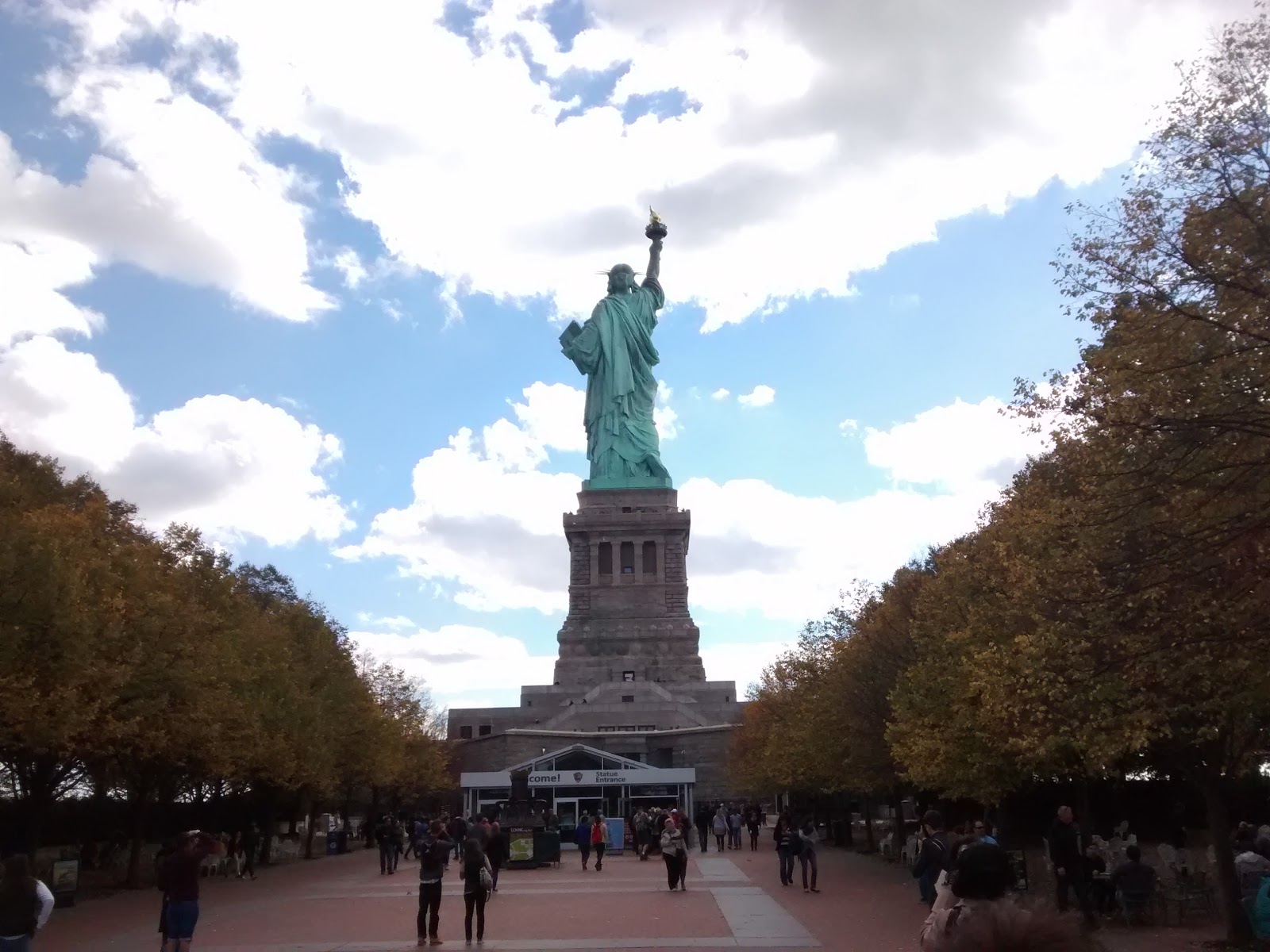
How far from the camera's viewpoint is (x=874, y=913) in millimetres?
22031

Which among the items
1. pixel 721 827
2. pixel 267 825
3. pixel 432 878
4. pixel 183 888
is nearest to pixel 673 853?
pixel 432 878

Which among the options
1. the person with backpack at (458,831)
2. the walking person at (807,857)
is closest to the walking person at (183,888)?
the walking person at (807,857)

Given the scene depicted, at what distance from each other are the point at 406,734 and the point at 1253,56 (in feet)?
173

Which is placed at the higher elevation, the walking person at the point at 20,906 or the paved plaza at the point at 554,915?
the walking person at the point at 20,906

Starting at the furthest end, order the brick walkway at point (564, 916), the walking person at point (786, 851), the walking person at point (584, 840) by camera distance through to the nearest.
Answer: the walking person at point (584, 840), the walking person at point (786, 851), the brick walkway at point (564, 916)

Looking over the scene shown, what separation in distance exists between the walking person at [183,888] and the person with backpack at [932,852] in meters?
8.03

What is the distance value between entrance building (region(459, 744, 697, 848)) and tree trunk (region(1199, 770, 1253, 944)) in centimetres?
3264

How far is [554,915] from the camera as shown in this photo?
21.9 m

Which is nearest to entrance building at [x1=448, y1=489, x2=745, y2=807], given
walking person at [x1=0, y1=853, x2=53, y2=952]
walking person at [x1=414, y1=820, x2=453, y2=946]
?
walking person at [x1=414, y1=820, x2=453, y2=946]

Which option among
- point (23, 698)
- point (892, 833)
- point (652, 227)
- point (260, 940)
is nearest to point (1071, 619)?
point (260, 940)

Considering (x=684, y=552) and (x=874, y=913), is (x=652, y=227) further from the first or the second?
(x=874, y=913)

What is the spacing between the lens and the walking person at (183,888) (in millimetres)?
13172

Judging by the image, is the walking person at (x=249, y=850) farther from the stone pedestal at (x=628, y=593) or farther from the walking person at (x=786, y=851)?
the stone pedestal at (x=628, y=593)

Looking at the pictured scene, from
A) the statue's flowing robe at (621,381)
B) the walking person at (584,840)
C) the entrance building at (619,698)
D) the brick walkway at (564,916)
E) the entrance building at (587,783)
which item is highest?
the statue's flowing robe at (621,381)
